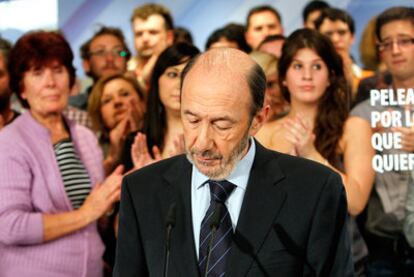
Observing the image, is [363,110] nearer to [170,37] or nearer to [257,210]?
[170,37]

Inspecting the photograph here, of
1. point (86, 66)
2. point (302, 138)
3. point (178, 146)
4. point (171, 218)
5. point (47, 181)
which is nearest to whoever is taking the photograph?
point (171, 218)

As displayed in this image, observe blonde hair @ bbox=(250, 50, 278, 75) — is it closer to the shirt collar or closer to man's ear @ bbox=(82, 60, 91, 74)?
man's ear @ bbox=(82, 60, 91, 74)

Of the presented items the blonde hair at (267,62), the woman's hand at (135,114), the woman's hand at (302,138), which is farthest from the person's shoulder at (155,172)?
the woman's hand at (135,114)

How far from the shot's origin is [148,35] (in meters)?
4.09

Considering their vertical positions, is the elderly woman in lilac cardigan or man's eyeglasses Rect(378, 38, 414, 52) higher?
man's eyeglasses Rect(378, 38, 414, 52)

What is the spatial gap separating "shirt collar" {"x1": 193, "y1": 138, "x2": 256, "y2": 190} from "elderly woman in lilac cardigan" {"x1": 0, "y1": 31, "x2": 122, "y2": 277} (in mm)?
1418

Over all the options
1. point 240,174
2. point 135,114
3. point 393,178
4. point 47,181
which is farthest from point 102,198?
point 240,174

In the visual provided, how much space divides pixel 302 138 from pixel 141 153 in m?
0.78

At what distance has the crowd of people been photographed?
11.0ft

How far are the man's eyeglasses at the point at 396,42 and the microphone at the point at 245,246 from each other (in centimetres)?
210

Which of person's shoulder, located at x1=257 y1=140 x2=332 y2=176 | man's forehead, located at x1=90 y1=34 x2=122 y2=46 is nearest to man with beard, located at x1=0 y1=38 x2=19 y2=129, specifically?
man's forehead, located at x1=90 y1=34 x2=122 y2=46

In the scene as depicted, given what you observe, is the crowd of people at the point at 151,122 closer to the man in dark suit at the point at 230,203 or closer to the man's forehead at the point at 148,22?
the man's forehead at the point at 148,22

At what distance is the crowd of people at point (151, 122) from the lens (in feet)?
11.0

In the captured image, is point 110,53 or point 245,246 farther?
point 110,53
